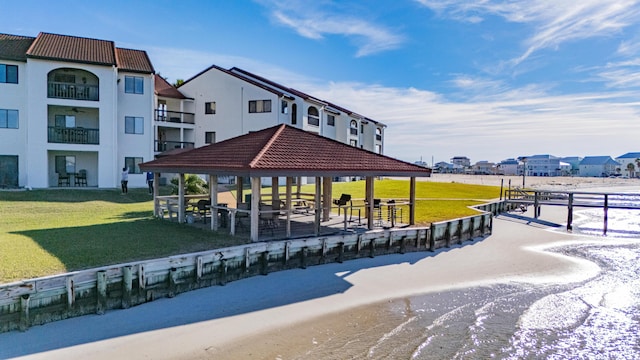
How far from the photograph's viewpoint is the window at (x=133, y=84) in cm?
3072

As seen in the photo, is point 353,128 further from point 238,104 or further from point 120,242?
point 120,242

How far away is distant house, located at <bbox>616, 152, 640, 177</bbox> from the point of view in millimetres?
136250

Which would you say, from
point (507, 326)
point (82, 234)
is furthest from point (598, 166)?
point (82, 234)

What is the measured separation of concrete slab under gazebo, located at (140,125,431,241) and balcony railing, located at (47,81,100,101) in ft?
45.1

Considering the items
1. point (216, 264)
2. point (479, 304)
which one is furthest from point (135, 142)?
point (479, 304)

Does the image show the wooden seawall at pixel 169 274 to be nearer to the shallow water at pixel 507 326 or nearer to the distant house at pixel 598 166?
the shallow water at pixel 507 326

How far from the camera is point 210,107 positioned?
38.8 meters

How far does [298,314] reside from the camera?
965 cm

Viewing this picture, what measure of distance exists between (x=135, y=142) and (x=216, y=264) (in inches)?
918

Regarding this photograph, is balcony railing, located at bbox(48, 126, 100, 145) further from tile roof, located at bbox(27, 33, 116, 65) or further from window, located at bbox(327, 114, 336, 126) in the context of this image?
window, located at bbox(327, 114, 336, 126)

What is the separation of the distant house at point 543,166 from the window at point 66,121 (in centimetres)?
15134

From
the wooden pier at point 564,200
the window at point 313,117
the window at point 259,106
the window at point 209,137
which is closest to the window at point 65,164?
the window at point 209,137

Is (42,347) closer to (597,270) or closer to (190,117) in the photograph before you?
(597,270)

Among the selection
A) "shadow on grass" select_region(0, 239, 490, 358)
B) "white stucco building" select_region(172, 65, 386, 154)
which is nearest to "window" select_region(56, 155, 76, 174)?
"white stucco building" select_region(172, 65, 386, 154)
